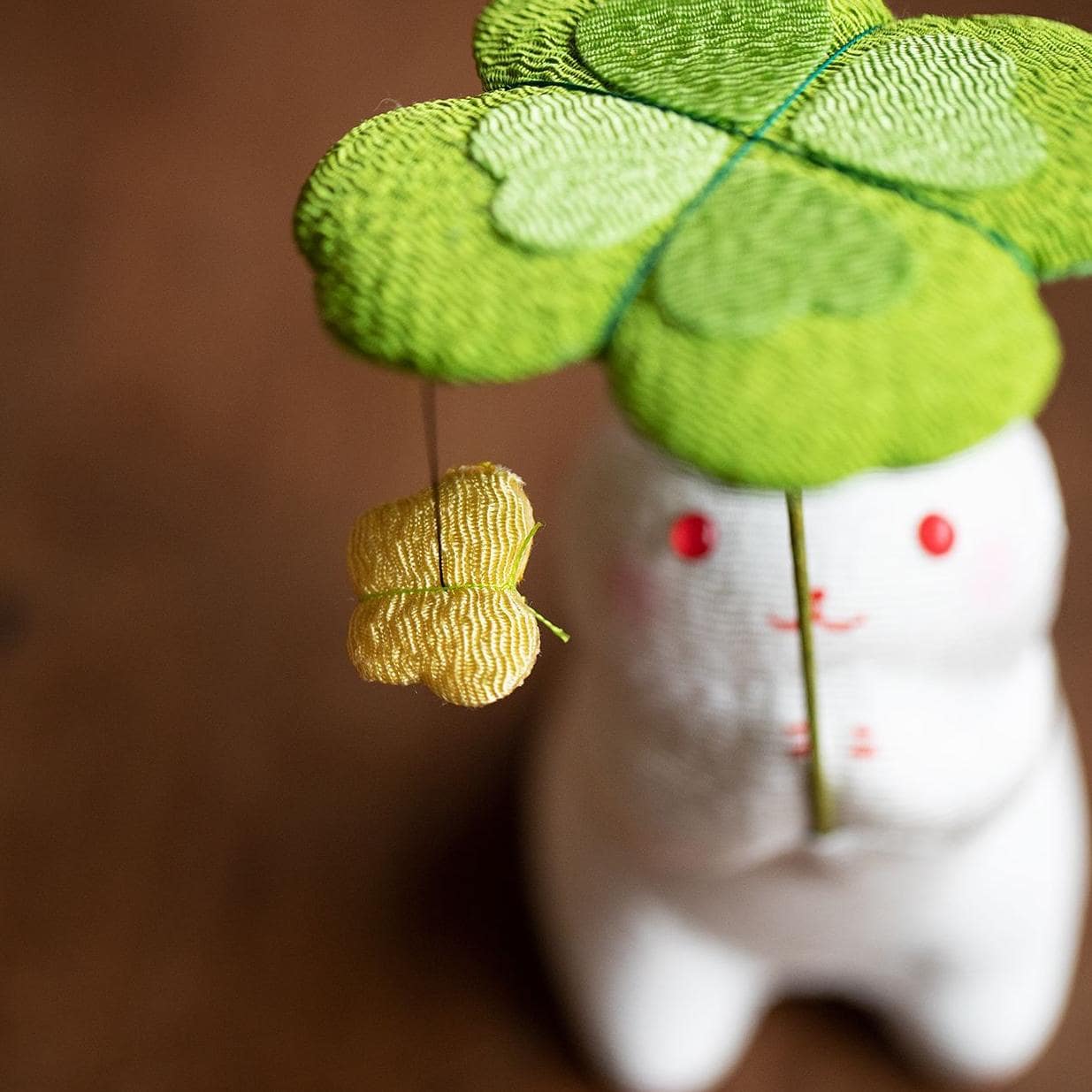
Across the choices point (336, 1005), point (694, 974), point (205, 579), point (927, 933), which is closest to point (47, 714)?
point (205, 579)

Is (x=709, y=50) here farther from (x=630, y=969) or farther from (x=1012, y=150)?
(x=630, y=969)

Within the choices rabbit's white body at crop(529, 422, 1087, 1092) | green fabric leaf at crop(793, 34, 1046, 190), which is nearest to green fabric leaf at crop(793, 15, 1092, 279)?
green fabric leaf at crop(793, 34, 1046, 190)

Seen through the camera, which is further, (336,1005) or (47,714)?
(47,714)

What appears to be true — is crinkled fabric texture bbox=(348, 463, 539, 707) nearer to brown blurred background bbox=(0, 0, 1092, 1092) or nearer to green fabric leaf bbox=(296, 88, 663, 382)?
green fabric leaf bbox=(296, 88, 663, 382)

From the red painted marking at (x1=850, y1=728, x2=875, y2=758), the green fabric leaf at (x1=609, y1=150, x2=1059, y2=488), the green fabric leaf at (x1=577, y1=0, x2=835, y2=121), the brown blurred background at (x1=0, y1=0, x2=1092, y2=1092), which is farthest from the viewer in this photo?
the brown blurred background at (x1=0, y1=0, x2=1092, y2=1092)

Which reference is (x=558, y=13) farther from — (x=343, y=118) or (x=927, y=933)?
(x=343, y=118)

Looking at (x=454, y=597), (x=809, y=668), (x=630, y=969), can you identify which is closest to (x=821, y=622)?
(x=809, y=668)
